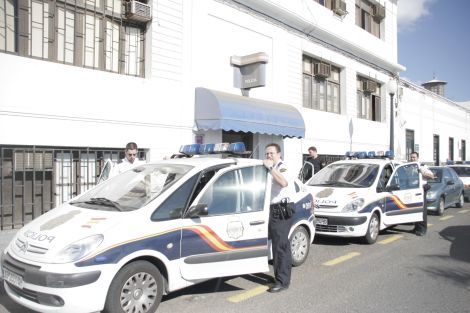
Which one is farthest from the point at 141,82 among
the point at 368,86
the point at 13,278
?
the point at 368,86

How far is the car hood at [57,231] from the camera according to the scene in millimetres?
4004

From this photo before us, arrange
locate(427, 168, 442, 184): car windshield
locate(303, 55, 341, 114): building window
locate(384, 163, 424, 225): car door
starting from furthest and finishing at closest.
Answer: locate(303, 55, 341, 114): building window < locate(427, 168, 442, 184): car windshield < locate(384, 163, 424, 225): car door

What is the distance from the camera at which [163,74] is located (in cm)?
1092

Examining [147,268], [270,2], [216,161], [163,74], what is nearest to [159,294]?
[147,268]

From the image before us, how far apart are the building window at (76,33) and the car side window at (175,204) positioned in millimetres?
5636

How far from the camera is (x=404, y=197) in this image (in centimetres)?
896

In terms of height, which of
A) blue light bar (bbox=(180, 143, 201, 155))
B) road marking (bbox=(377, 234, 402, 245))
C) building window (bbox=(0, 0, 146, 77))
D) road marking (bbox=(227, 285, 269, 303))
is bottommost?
road marking (bbox=(227, 285, 269, 303))

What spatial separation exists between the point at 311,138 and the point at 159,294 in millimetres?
12952

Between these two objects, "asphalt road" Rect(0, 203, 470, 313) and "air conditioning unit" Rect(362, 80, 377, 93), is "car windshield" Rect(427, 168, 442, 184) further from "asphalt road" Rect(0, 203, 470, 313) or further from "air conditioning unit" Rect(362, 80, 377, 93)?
"air conditioning unit" Rect(362, 80, 377, 93)

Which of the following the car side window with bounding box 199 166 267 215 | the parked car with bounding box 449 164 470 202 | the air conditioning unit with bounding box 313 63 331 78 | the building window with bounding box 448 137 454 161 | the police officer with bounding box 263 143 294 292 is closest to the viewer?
the car side window with bounding box 199 166 267 215

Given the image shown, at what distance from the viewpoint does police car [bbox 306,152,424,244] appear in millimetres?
7898

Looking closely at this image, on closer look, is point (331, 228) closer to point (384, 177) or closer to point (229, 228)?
point (384, 177)

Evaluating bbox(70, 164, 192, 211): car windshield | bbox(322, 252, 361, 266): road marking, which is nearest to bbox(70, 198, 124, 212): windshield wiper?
bbox(70, 164, 192, 211): car windshield

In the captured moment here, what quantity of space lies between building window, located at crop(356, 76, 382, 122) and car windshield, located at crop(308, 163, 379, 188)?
12.1m
